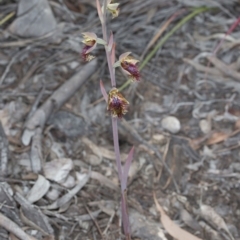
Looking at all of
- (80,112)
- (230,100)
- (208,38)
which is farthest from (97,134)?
(208,38)

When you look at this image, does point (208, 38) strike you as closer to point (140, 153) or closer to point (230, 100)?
point (230, 100)

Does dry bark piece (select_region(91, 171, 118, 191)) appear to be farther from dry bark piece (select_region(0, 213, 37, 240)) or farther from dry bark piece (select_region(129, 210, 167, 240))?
dry bark piece (select_region(0, 213, 37, 240))

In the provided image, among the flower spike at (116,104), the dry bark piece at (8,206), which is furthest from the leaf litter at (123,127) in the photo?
the flower spike at (116,104)

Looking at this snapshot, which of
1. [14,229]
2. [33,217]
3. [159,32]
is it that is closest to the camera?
[14,229]

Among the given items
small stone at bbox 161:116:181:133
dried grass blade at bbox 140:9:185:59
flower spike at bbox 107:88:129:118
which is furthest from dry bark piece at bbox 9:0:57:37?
flower spike at bbox 107:88:129:118

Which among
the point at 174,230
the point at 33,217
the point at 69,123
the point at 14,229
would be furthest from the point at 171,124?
the point at 14,229

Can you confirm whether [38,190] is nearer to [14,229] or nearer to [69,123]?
[14,229]

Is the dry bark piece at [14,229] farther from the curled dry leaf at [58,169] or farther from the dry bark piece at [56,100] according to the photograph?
the dry bark piece at [56,100]
